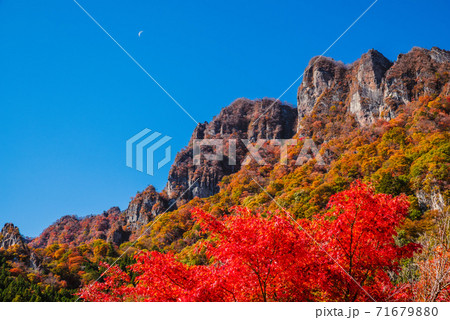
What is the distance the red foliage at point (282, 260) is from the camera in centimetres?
507

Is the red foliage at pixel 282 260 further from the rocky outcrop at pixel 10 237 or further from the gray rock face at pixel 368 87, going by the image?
the gray rock face at pixel 368 87

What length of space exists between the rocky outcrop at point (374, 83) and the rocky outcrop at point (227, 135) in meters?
7.17

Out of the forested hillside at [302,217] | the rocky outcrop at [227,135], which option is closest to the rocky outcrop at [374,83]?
the forested hillside at [302,217]

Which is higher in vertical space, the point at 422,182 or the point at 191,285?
the point at 422,182

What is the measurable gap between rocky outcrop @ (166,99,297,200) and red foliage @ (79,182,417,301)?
61421mm

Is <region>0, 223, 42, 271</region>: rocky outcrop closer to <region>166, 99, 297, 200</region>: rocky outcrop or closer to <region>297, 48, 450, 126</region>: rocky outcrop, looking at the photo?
<region>166, 99, 297, 200</region>: rocky outcrop

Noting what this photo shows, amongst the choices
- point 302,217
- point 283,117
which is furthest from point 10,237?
point 283,117

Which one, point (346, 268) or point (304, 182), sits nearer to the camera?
point (346, 268)

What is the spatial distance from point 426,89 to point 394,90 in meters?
5.29

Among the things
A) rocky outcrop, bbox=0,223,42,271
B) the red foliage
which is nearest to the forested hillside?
the red foliage

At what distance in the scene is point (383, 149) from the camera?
35.2 m

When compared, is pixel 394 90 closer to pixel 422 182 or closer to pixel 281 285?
pixel 422 182

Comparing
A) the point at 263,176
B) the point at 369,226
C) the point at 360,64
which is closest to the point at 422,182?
the point at 369,226

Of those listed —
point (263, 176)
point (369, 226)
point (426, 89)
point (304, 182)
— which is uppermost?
point (426, 89)
